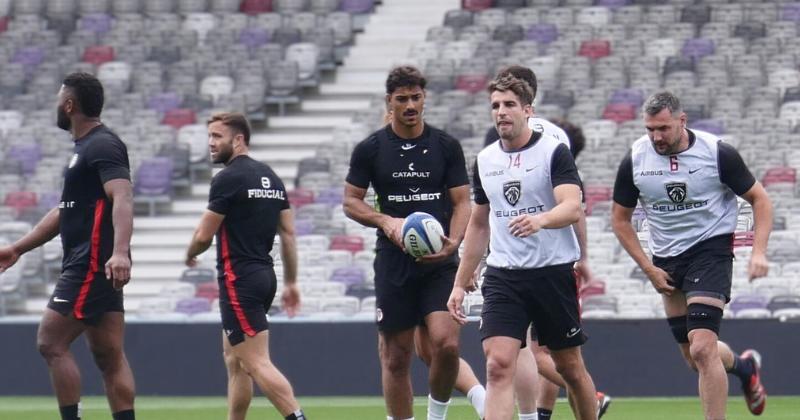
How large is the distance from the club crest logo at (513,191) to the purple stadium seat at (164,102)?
50.7ft

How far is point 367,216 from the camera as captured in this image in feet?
31.8

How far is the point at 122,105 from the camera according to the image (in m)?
24.0

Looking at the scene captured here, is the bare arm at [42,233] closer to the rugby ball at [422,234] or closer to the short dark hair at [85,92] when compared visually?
the short dark hair at [85,92]

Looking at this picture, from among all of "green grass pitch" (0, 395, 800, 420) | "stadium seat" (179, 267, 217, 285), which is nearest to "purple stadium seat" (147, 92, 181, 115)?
"stadium seat" (179, 267, 217, 285)

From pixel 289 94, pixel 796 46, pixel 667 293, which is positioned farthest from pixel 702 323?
pixel 289 94

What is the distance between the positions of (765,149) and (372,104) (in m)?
6.21

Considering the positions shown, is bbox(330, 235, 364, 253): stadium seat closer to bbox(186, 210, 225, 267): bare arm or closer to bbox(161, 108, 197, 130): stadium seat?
bbox(161, 108, 197, 130): stadium seat

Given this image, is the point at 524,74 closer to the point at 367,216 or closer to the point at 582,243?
the point at 582,243

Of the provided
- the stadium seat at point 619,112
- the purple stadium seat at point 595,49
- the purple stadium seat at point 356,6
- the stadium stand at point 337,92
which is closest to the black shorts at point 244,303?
the stadium stand at point 337,92

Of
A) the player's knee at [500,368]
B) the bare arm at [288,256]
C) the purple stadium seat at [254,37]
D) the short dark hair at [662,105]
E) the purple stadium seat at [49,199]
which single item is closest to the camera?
the player's knee at [500,368]

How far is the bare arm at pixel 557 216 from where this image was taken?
26.9ft

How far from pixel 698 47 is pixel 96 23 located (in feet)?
32.9

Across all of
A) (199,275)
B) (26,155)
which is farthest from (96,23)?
(199,275)

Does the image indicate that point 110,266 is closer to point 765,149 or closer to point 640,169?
point 640,169
